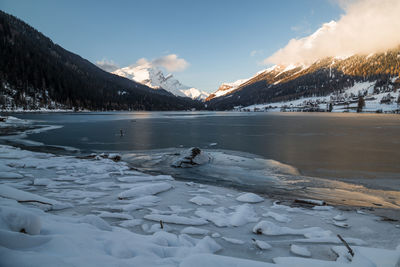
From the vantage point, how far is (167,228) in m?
6.22

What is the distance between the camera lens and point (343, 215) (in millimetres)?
7770

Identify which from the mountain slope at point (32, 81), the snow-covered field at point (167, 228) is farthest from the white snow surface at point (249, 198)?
the mountain slope at point (32, 81)

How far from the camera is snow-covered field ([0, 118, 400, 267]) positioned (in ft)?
12.3

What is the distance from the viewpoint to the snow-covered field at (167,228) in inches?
147

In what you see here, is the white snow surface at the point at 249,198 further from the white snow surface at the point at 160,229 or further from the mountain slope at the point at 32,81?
the mountain slope at the point at 32,81

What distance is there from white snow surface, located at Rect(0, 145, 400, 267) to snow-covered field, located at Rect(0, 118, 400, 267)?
2 centimetres

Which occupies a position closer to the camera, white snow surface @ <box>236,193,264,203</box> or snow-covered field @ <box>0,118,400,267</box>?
snow-covered field @ <box>0,118,400,267</box>

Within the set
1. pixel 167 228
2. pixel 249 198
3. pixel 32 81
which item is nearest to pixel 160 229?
pixel 167 228

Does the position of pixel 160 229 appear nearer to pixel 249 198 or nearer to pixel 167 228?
pixel 167 228

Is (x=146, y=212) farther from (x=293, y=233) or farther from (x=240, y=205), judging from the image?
(x=293, y=233)

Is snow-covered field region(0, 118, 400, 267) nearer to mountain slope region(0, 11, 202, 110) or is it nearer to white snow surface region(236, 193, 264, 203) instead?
white snow surface region(236, 193, 264, 203)

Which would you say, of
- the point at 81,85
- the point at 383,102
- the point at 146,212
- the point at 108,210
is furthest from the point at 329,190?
the point at 383,102

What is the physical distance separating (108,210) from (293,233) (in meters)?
5.98

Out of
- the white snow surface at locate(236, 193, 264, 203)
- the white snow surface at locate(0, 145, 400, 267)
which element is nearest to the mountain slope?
the white snow surface at locate(0, 145, 400, 267)
